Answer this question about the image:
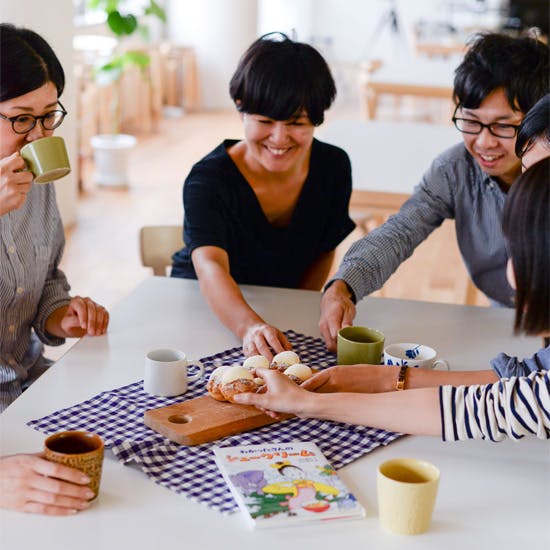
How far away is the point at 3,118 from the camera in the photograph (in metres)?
1.68

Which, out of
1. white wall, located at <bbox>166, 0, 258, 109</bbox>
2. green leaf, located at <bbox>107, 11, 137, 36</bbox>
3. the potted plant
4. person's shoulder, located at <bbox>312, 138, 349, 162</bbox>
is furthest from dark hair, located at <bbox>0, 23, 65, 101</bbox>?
white wall, located at <bbox>166, 0, 258, 109</bbox>

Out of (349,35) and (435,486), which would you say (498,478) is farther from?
(349,35)

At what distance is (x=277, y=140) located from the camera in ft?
6.75

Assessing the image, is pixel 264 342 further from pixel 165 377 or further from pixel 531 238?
pixel 531 238

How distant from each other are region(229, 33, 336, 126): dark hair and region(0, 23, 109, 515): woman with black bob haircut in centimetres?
42

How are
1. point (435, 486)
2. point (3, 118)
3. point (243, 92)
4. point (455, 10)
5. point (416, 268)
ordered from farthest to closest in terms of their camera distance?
1. point (455, 10)
2. point (416, 268)
3. point (243, 92)
4. point (3, 118)
5. point (435, 486)

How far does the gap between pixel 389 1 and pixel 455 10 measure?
0.80m

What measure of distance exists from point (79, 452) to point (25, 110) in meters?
0.77

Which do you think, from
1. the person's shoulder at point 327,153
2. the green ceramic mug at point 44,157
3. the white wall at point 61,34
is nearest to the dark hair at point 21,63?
the green ceramic mug at point 44,157

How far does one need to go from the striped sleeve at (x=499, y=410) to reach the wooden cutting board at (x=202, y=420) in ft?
0.89

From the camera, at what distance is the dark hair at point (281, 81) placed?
199cm

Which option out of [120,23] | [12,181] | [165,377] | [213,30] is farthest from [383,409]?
[213,30]

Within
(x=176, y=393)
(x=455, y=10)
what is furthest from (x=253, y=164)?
(x=455, y=10)

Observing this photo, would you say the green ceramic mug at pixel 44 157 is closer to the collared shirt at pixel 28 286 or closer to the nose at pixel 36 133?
the nose at pixel 36 133
